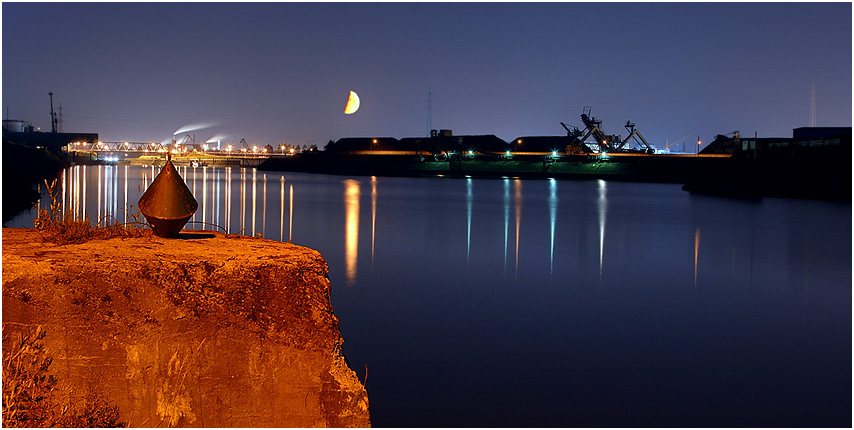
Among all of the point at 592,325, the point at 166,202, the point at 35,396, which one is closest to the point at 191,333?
the point at 35,396

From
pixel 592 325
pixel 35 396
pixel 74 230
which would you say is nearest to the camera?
pixel 35 396

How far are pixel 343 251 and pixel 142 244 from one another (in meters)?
15.3

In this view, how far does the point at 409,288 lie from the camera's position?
1502 cm

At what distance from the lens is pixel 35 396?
509 cm

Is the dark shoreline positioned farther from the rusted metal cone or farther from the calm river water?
the rusted metal cone

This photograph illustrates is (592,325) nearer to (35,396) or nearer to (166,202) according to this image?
(166,202)

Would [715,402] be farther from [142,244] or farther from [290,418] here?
[142,244]

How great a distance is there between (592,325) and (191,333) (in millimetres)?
7905

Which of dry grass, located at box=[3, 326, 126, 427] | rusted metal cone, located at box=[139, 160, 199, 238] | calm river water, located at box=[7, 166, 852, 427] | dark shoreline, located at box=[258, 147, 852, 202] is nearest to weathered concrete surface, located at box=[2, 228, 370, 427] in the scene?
dry grass, located at box=[3, 326, 126, 427]

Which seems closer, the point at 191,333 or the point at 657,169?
the point at 191,333

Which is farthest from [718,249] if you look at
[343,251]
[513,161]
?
[513,161]

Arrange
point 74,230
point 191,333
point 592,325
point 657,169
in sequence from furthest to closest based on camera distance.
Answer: point 657,169, point 592,325, point 74,230, point 191,333

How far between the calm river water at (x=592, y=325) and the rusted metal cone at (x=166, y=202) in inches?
Answer: 94.9

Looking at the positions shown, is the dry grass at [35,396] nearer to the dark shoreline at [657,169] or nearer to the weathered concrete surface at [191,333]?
the weathered concrete surface at [191,333]
